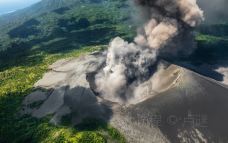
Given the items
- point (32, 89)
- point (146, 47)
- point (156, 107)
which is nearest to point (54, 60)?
point (32, 89)


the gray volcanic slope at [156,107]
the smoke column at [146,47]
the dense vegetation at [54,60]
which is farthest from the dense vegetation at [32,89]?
the smoke column at [146,47]

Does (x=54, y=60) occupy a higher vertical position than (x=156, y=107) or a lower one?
lower

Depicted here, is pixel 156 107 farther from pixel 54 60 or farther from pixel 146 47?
pixel 54 60

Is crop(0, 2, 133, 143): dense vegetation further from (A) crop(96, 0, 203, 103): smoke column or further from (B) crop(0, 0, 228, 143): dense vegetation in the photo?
(A) crop(96, 0, 203, 103): smoke column

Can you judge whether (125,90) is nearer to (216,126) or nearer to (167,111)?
(167,111)

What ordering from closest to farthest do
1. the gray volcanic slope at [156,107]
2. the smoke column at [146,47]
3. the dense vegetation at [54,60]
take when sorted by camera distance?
the gray volcanic slope at [156,107], the dense vegetation at [54,60], the smoke column at [146,47]

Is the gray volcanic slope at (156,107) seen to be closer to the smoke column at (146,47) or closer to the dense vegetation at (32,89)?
the dense vegetation at (32,89)
